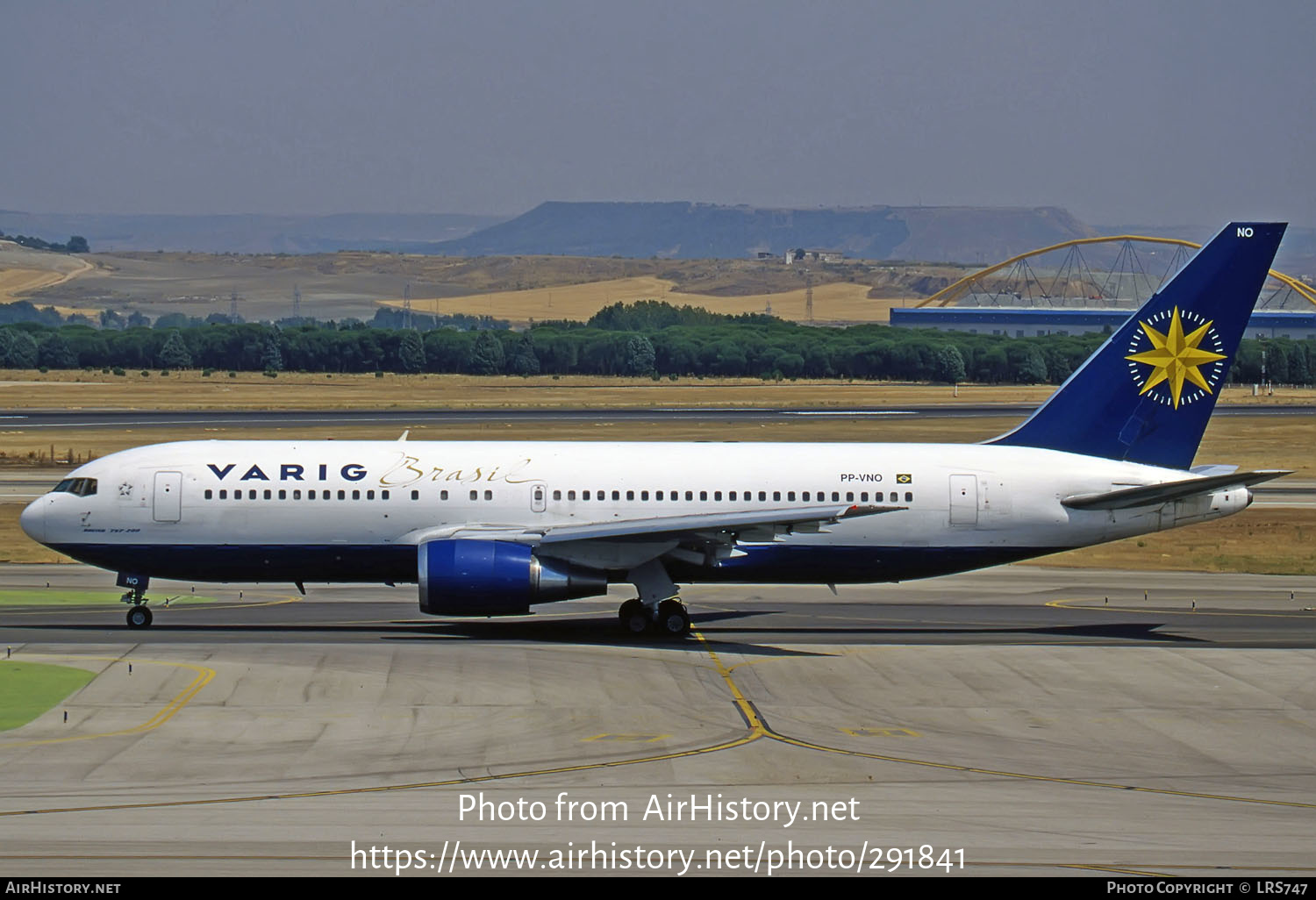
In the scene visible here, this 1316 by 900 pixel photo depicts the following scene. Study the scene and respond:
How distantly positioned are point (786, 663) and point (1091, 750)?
8742mm

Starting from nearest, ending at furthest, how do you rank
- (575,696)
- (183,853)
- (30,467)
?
(183,853)
(575,696)
(30,467)

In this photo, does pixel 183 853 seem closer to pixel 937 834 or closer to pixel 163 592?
pixel 937 834

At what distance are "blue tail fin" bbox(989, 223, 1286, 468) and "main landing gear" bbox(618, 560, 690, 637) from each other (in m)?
10.0

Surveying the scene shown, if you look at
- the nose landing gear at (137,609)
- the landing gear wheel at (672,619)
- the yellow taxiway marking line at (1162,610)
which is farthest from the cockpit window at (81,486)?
the yellow taxiway marking line at (1162,610)

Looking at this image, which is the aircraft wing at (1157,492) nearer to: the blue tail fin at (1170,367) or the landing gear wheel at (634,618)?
the blue tail fin at (1170,367)

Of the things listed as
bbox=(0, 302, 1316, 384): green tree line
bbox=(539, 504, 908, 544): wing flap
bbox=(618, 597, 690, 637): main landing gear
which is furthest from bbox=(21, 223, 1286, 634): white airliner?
bbox=(0, 302, 1316, 384): green tree line

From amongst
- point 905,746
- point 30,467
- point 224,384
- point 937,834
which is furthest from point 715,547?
point 224,384

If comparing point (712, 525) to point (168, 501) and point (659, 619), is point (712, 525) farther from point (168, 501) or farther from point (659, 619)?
point (168, 501)

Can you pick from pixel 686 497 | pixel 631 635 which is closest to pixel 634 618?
pixel 631 635

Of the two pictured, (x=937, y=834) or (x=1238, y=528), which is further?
(x=1238, y=528)

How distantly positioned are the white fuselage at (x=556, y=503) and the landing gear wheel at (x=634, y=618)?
4.32ft

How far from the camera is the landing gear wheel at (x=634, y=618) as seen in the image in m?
36.2

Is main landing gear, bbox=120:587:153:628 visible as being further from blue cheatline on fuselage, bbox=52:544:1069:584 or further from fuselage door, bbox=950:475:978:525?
fuselage door, bbox=950:475:978:525

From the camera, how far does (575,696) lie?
29109 mm
